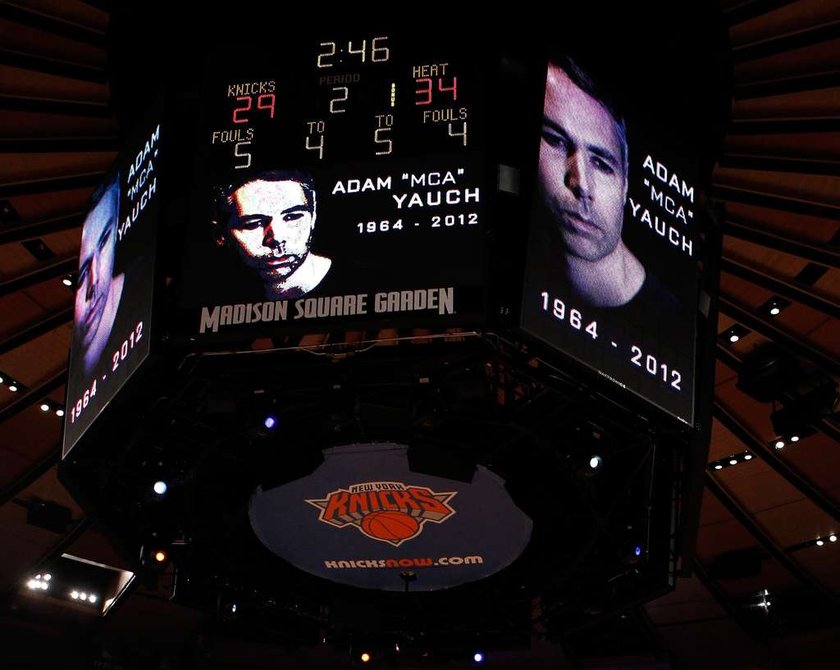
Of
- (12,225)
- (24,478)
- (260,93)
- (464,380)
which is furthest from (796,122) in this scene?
(24,478)

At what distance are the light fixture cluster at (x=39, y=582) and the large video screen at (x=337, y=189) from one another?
9348 mm

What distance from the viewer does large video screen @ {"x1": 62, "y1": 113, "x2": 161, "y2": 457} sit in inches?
323

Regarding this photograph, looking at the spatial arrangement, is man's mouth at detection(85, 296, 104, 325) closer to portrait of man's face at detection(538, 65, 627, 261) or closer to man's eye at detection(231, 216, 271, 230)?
man's eye at detection(231, 216, 271, 230)

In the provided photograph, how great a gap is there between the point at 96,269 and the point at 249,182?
6.13 feet

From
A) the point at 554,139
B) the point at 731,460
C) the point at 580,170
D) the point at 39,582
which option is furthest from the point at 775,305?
the point at 39,582

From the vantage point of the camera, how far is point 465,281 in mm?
7469

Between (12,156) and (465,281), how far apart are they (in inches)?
196

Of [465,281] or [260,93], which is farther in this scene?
[260,93]

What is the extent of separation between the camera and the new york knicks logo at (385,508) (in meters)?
10.0

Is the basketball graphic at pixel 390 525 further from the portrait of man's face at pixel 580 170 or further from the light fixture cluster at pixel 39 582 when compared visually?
the light fixture cluster at pixel 39 582

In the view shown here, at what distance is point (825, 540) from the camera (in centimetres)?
1450

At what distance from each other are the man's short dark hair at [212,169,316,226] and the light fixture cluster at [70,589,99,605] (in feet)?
31.7

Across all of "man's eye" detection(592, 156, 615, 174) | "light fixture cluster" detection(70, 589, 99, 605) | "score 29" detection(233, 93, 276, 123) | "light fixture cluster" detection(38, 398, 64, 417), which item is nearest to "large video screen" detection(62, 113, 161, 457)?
"score 29" detection(233, 93, 276, 123)

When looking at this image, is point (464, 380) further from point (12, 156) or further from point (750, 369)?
point (12, 156)
